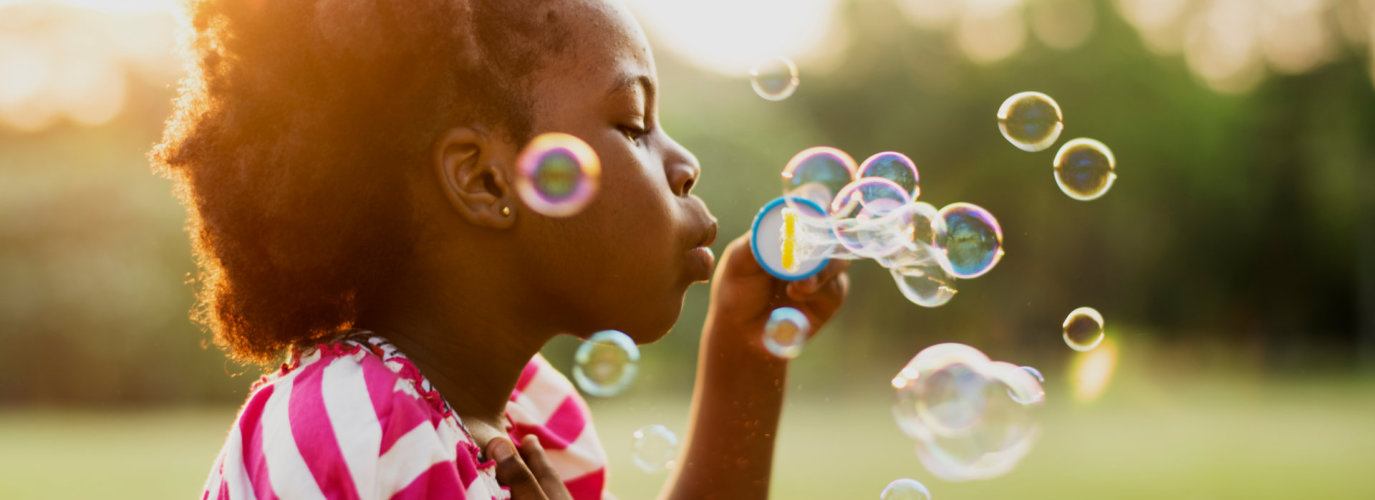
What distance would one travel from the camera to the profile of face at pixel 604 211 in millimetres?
1425

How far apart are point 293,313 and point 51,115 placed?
17631mm

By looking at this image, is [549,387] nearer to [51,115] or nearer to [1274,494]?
[1274,494]

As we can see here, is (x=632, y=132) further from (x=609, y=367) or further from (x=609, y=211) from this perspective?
(x=609, y=367)

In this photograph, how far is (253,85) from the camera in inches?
54.4

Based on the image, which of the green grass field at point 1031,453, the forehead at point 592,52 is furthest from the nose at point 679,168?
the green grass field at point 1031,453

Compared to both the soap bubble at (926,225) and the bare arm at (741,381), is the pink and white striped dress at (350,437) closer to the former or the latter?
the bare arm at (741,381)

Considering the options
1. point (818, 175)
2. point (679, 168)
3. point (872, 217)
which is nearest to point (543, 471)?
point (679, 168)

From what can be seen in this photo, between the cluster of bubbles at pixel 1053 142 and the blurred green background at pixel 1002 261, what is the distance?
4912 millimetres

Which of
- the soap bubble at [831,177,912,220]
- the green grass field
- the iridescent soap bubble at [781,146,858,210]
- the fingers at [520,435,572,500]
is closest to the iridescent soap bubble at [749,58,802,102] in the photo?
the iridescent soap bubble at [781,146,858,210]

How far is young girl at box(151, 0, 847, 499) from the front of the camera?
1372 millimetres

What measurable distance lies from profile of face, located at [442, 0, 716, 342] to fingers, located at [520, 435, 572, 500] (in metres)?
0.16

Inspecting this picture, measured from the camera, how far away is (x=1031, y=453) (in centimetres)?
980

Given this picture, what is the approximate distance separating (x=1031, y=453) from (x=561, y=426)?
28.5 feet

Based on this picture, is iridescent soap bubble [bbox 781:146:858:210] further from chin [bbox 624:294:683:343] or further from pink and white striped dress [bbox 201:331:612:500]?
pink and white striped dress [bbox 201:331:612:500]
